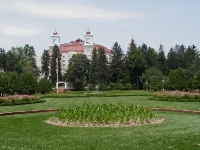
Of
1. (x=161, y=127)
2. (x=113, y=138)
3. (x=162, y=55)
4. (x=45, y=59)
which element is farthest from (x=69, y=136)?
(x=162, y=55)

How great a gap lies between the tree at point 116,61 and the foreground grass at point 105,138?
52487 mm

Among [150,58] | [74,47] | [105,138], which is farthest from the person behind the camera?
[74,47]

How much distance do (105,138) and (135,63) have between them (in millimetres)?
55819

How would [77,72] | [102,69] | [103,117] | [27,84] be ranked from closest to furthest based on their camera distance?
[103,117], [27,84], [102,69], [77,72]

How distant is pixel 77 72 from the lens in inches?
2623

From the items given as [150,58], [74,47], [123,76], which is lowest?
[123,76]

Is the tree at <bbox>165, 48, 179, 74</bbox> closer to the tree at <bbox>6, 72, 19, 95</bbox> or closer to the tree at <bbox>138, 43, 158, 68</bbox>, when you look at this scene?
the tree at <bbox>138, 43, 158, 68</bbox>

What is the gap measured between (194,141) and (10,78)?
33.0m

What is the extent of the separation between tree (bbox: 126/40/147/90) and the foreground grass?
173 ft

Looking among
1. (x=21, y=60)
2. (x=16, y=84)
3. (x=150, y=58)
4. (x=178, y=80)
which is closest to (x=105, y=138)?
(x=16, y=84)

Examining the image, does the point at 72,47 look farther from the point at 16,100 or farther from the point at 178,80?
the point at 16,100

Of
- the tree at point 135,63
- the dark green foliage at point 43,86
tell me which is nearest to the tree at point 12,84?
the dark green foliage at point 43,86

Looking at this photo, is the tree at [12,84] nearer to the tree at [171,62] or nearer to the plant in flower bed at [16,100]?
the plant in flower bed at [16,100]

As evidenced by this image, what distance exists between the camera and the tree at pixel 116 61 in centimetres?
6432
